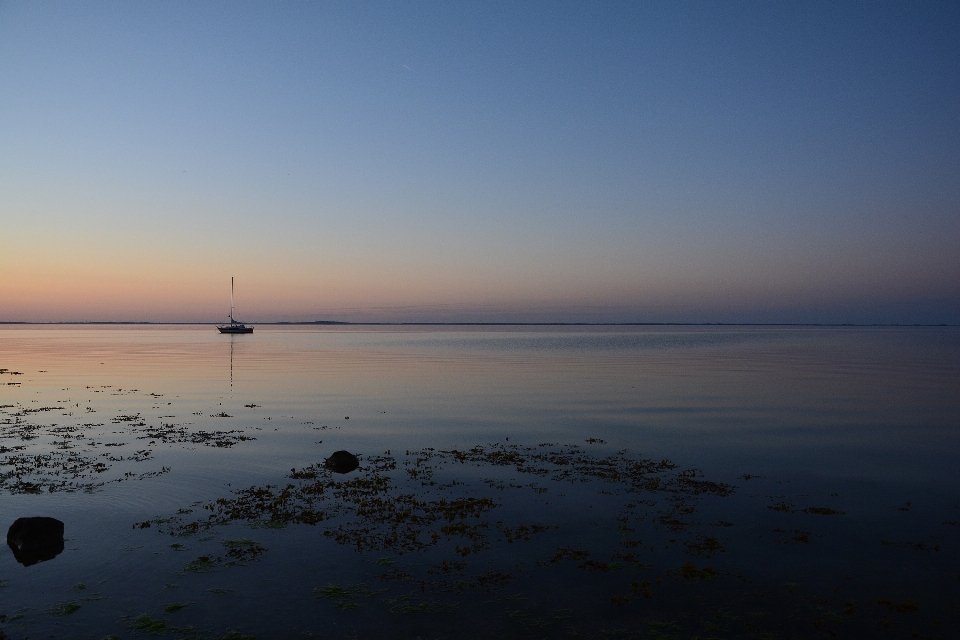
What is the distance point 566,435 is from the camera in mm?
31828

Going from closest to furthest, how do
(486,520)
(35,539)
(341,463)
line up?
(35,539), (486,520), (341,463)

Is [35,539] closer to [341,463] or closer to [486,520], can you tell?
[341,463]

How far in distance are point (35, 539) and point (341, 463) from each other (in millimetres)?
10345

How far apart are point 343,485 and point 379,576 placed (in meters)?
7.86

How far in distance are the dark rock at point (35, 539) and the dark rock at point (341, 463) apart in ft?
31.6

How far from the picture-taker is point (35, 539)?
612 inches

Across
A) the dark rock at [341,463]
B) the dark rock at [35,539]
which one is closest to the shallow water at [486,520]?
the dark rock at [35,539]

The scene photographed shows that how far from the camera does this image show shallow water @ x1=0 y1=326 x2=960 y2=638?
12.7m

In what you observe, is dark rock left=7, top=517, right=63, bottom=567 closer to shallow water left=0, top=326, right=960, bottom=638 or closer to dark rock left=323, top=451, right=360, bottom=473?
shallow water left=0, top=326, right=960, bottom=638

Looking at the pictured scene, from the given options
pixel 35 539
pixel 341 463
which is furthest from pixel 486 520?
pixel 35 539

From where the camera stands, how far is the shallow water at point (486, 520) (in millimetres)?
12656

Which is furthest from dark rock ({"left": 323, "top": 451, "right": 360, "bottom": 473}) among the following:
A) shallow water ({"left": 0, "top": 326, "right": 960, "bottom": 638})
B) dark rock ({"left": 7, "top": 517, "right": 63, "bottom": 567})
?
dark rock ({"left": 7, "top": 517, "right": 63, "bottom": 567})

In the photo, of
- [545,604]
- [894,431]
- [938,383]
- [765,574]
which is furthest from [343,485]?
[938,383]

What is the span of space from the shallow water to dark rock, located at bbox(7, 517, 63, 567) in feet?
1.15
